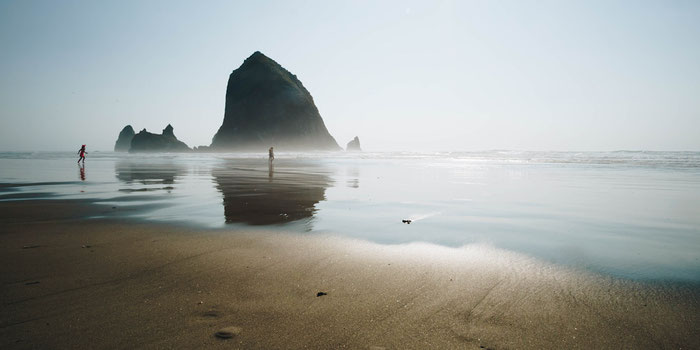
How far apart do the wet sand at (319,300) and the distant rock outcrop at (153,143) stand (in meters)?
181

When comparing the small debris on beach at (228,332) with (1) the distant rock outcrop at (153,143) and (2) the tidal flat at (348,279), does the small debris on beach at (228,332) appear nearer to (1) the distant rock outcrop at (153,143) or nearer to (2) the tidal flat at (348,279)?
(2) the tidal flat at (348,279)

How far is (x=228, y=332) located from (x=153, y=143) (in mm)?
190997

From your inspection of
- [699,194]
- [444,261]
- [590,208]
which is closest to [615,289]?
[444,261]

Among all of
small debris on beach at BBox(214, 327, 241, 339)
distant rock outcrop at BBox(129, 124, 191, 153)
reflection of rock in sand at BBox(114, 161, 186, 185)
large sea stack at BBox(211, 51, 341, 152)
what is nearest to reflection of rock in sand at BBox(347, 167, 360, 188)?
reflection of rock in sand at BBox(114, 161, 186, 185)

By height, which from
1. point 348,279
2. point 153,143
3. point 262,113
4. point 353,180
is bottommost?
point 348,279

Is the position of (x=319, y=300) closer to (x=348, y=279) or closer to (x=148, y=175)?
(x=348, y=279)

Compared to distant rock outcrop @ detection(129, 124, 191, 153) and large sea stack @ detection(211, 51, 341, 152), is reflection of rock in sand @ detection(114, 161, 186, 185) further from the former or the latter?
distant rock outcrop @ detection(129, 124, 191, 153)

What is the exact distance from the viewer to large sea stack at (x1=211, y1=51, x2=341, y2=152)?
5787 inches

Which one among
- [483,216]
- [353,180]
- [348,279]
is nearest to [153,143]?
Answer: [353,180]

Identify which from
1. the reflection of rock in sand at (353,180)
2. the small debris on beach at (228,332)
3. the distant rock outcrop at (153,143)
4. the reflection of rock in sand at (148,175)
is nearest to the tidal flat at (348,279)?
the small debris on beach at (228,332)

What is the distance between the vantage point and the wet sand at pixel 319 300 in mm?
2613

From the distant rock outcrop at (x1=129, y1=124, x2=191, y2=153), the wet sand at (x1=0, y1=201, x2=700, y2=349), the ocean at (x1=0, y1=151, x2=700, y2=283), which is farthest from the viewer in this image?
the distant rock outcrop at (x1=129, y1=124, x2=191, y2=153)

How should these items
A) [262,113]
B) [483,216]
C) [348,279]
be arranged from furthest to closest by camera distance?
[262,113], [483,216], [348,279]

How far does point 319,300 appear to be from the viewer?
10.8 ft
